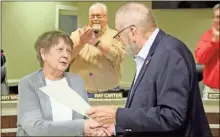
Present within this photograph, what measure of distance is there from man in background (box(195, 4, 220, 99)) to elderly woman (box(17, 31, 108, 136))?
400mm

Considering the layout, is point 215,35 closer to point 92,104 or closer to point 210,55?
point 210,55

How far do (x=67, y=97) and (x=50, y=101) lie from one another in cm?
7

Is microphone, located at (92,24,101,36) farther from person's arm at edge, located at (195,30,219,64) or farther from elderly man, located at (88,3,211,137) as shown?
person's arm at edge, located at (195,30,219,64)

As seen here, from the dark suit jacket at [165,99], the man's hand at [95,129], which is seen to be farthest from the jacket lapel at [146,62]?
the man's hand at [95,129]

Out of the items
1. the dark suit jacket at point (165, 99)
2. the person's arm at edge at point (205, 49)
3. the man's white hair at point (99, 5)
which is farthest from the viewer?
the man's white hair at point (99, 5)

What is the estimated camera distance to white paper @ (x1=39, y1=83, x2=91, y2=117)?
111 centimetres

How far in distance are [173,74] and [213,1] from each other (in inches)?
15.7

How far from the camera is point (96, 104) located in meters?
1.17

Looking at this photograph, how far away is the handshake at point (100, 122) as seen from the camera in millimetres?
1040

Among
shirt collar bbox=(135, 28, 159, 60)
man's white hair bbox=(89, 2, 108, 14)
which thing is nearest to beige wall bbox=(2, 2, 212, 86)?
man's white hair bbox=(89, 2, 108, 14)

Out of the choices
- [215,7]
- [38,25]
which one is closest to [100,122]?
[38,25]

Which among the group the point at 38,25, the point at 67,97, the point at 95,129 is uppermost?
the point at 38,25

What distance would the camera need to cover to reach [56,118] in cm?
115

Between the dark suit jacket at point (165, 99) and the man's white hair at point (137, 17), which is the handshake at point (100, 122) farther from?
the man's white hair at point (137, 17)
